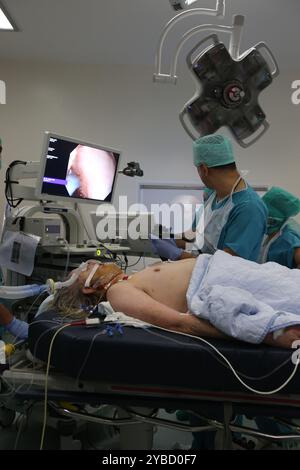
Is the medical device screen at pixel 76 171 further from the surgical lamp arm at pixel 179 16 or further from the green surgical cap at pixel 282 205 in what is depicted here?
the green surgical cap at pixel 282 205

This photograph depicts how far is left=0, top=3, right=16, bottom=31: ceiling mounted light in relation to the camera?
2802mm

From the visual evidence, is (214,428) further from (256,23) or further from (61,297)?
(256,23)

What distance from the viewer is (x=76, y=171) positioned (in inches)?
100

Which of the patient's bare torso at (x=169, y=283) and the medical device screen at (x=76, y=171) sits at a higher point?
the medical device screen at (x=76, y=171)

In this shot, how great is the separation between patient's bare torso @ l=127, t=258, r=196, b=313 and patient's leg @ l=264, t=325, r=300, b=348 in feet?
1.19

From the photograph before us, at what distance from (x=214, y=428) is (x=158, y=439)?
0.90m

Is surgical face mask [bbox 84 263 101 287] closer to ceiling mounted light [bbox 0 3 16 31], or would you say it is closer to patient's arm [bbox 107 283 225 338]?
patient's arm [bbox 107 283 225 338]

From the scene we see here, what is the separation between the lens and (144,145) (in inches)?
148

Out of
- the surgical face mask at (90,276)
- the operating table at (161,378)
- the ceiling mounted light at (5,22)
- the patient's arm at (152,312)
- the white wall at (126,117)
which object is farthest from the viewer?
the white wall at (126,117)

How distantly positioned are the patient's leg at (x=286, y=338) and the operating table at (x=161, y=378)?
3 cm

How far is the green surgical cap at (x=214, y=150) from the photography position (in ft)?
6.09

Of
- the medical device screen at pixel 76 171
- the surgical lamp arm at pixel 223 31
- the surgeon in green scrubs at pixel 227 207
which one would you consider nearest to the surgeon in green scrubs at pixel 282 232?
the surgeon in green scrubs at pixel 227 207

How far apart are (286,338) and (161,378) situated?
0.37m

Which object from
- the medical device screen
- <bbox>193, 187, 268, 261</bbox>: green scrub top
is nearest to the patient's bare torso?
<bbox>193, 187, 268, 261</bbox>: green scrub top
